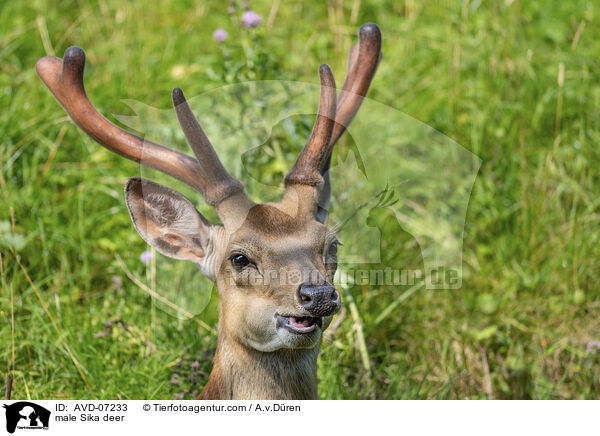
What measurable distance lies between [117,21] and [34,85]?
38.6 inches

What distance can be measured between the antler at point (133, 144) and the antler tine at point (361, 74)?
573mm

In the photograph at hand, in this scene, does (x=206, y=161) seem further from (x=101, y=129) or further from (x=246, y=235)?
(x=101, y=129)

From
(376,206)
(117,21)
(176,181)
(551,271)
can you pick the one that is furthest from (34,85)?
(551,271)

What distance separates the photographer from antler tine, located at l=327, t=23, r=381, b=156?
352 cm

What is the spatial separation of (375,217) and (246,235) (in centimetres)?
111

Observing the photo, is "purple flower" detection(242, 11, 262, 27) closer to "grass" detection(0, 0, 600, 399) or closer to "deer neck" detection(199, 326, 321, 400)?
"grass" detection(0, 0, 600, 399)

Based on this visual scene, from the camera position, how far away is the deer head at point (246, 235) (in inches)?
121

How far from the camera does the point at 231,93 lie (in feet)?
13.6

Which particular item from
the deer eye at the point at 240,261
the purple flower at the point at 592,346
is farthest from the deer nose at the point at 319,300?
the purple flower at the point at 592,346

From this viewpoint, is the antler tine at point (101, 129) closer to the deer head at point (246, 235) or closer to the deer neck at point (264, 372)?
the deer head at point (246, 235)

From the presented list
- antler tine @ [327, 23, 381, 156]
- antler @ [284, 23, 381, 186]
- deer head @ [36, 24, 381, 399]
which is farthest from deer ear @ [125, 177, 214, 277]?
antler tine @ [327, 23, 381, 156]

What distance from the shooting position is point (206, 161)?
3186mm
